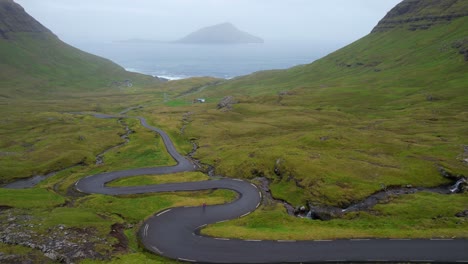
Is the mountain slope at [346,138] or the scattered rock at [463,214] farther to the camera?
the mountain slope at [346,138]

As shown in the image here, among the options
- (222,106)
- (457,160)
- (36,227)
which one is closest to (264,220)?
(36,227)

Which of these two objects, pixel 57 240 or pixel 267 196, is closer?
pixel 57 240

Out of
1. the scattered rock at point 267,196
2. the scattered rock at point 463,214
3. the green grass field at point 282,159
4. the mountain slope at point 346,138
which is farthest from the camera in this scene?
the mountain slope at point 346,138

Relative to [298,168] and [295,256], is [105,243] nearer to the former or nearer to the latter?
[295,256]

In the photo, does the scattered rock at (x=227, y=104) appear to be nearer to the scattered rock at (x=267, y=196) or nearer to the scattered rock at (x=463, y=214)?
the scattered rock at (x=267, y=196)

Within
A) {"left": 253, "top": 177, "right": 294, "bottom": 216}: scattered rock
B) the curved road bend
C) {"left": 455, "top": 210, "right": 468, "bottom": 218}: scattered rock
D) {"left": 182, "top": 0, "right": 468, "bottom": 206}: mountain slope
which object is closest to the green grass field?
{"left": 182, "top": 0, "right": 468, "bottom": 206}: mountain slope

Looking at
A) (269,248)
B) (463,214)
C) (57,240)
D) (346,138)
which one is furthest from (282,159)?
(57,240)

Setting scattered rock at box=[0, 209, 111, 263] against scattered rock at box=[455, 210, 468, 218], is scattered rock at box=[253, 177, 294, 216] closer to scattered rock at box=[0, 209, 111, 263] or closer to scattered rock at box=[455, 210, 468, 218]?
scattered rock at box=[455, 210, 468, 218]

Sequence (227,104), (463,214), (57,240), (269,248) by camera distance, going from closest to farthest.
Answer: (269,248), (57,240), (463,214), (227,104)

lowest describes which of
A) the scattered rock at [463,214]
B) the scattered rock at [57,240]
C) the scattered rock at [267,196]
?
the scattered rock at [267,196]

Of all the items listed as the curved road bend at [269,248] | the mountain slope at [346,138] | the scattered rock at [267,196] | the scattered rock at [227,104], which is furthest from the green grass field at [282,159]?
the scattered rock at [227,104]

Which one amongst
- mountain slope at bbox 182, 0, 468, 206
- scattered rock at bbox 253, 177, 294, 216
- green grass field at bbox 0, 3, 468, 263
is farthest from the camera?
mountain slope at bbox 182, 0, 468, 206

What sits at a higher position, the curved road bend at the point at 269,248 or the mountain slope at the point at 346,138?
the mountain slope at the point at 346,138

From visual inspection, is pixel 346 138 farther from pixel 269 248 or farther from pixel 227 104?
pixel 227 104
